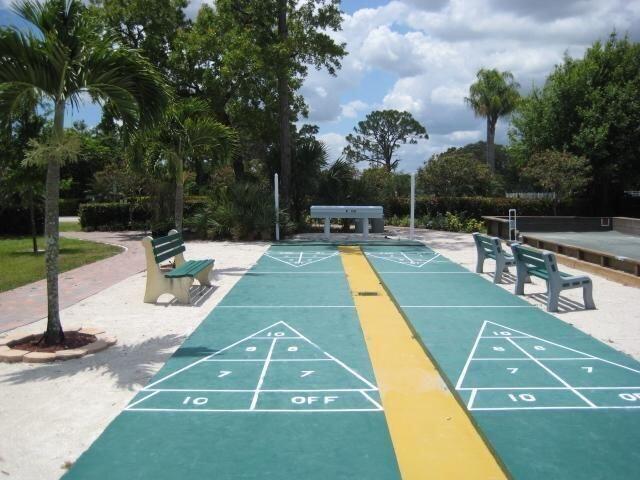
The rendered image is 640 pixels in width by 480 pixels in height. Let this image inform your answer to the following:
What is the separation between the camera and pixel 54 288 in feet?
21.6

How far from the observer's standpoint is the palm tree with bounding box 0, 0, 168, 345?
6133 millimetres

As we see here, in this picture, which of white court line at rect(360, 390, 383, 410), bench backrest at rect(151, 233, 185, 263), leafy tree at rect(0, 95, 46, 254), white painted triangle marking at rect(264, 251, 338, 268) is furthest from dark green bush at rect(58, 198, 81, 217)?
white court line at rect(360, 390, 383, 410)

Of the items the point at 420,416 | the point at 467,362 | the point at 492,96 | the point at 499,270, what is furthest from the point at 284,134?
the point at 492,96

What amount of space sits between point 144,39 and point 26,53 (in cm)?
2028

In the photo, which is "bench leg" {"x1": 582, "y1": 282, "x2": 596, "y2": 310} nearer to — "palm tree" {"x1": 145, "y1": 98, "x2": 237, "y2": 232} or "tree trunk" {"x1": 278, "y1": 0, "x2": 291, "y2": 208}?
"palm tree" {"x1": 145, "y1": 98, "x2": 237, "y2": 232}

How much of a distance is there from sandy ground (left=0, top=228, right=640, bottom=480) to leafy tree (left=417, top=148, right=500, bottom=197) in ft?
57.7

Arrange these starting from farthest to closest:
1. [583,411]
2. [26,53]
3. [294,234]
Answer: [294,234]
[26,53]
[583,411]

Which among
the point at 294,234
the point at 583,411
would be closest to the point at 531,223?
the point at 294,234

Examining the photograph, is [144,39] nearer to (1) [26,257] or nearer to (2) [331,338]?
(1) [26,257]

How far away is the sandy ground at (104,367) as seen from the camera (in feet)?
14.0

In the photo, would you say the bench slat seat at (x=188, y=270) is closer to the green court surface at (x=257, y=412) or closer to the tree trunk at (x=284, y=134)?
the green court surface at (x=257, y=412)

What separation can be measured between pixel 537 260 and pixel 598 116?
70.7 feet

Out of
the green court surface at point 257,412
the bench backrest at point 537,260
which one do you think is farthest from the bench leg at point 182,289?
the bench backrest at point 537,260

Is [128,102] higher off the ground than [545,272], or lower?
higher
